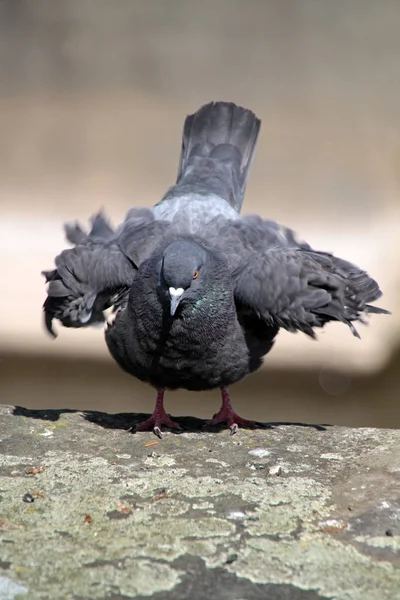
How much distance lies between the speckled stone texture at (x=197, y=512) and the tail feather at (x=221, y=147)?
2281 mm

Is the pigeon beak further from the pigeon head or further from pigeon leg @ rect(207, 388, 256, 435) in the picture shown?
pigeon leg @ rect(207, 388, 256, 435)

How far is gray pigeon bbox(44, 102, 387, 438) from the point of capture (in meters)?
4.96

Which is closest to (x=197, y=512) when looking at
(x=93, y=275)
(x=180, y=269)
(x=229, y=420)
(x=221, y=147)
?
(x=180, y=269)

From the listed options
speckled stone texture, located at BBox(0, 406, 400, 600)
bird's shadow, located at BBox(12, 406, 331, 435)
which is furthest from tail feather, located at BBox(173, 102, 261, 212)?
speckled stone texture, located at BBox(0, 406, 400, 600)

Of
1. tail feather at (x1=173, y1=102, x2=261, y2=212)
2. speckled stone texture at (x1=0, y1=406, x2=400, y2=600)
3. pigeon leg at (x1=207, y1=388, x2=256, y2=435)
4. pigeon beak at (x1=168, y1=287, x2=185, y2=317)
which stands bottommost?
speckled stone texture at (x1=0, y1=406, x2=400, y2=600)

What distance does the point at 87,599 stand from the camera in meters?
3.07

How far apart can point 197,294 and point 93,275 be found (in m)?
0.67

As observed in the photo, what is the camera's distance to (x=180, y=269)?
4.76 metres

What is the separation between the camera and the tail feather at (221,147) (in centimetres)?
678

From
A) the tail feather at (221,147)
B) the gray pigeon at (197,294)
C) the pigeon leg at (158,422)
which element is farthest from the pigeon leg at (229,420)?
the tail feather at (221,147)

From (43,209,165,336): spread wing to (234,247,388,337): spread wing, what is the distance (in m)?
0.67

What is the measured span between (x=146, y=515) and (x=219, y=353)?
58.3 inches

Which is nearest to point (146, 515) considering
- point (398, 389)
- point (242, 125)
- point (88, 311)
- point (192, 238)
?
point (88, 311)

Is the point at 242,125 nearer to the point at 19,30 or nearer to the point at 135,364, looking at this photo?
the point at 135,364
